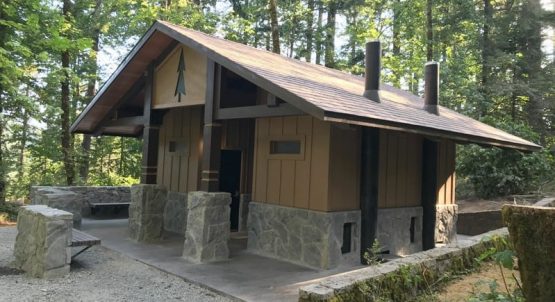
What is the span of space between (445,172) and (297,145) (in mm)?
4410

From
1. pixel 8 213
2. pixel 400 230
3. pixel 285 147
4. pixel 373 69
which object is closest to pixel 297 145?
pixel 285 147

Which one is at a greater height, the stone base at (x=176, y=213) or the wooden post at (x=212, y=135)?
the wooden post at (x=212, y=135)

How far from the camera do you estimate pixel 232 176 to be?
10125 millimetres

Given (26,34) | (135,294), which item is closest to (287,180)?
(135,294)

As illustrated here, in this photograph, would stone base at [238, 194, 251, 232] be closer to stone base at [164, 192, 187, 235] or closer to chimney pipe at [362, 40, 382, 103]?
stone base at [164, 192, 187, 235]

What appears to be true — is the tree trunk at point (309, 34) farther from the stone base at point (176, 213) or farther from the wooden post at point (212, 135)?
the wooden post at point (212, 135)

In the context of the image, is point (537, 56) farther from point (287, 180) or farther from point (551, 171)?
point (287, 180)

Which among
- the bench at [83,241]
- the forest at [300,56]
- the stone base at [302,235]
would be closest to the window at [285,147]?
the stone base at [302,235]

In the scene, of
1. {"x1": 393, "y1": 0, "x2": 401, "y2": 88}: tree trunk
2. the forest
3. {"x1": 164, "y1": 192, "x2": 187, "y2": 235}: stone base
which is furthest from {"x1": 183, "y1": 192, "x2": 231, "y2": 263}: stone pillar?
{"x1": 393, "y1": 0, "x2": 401, "y2": 88}: tree trunk

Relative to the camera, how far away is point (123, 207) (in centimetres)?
1248

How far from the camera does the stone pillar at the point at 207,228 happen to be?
704 centimetres

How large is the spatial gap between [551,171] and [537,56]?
21.4ft

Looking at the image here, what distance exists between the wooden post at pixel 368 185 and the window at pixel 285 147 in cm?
114

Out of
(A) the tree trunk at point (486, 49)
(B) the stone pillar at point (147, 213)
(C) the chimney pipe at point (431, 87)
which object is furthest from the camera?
(A) the tree trunk at point (486, 49)
